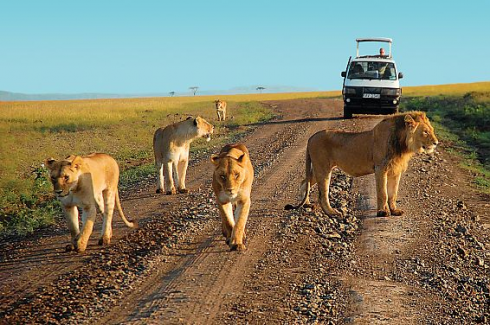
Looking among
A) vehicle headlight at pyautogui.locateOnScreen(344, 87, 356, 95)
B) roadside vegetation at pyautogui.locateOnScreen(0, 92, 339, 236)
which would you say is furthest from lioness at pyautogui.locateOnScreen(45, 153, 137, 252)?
vehicle headlight at pyautogui.locateOnScreen(344, 87, 356, 95)

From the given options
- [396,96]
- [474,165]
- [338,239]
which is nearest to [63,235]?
[338,239]

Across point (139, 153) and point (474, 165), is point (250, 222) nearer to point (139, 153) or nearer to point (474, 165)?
point (474, 165)

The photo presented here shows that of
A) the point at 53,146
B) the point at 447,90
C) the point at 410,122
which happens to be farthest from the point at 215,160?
the point at 447,90

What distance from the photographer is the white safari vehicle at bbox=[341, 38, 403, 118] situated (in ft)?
73.1

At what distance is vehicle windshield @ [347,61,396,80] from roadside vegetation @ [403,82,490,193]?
8.58 feet

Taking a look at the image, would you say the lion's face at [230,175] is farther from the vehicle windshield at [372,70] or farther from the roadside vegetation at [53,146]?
the vehicle windshield at [372,70]

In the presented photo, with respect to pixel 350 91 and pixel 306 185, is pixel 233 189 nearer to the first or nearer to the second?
pixel 306 185

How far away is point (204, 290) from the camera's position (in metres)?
6.01

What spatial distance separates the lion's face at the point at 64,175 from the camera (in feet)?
23.1

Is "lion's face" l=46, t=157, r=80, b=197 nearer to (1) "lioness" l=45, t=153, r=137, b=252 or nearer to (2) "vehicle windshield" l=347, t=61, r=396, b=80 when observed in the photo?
(1) "lioness" l=45, t=153, r=137, b=252

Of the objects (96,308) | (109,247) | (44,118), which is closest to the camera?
(96,308)

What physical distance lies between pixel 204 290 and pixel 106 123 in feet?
75.3

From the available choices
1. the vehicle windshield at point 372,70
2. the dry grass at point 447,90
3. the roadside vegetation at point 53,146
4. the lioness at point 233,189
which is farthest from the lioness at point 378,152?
the dry grass at point 447,90

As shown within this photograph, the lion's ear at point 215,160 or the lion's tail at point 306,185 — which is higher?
the lion's ear at point 215,160
